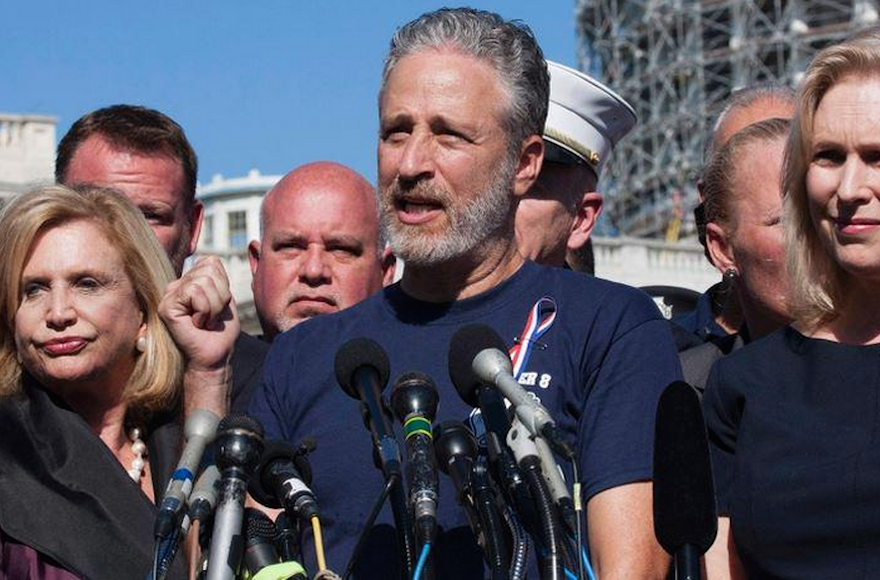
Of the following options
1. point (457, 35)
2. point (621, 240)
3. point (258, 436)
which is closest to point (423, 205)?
point (457, 35)

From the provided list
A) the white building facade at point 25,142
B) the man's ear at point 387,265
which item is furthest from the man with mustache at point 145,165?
the white building facade at point 25,142

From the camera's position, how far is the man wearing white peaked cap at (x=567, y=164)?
6.30m

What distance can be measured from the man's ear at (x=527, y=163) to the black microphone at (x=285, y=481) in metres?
0.88

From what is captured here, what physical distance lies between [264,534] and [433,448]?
372 mm

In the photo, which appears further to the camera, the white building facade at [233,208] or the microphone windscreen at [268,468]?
the white building facade at [233,208]

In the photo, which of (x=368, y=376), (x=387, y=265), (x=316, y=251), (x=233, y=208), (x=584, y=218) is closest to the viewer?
(x=368, y=376)

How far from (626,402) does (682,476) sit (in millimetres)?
624

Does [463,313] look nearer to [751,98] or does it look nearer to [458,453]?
[458,453]

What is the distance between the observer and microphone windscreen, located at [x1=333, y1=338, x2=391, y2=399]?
4262 millimetres

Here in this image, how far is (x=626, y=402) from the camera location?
14.9ft

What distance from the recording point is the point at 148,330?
555cm

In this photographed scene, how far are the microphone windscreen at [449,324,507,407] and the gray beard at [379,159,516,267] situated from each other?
535mm

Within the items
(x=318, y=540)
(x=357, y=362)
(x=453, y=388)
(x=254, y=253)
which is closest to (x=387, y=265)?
(x=254, y=253)

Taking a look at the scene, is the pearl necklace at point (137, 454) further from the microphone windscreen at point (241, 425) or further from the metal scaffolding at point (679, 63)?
the metal scaffolding at point (679, 63)
